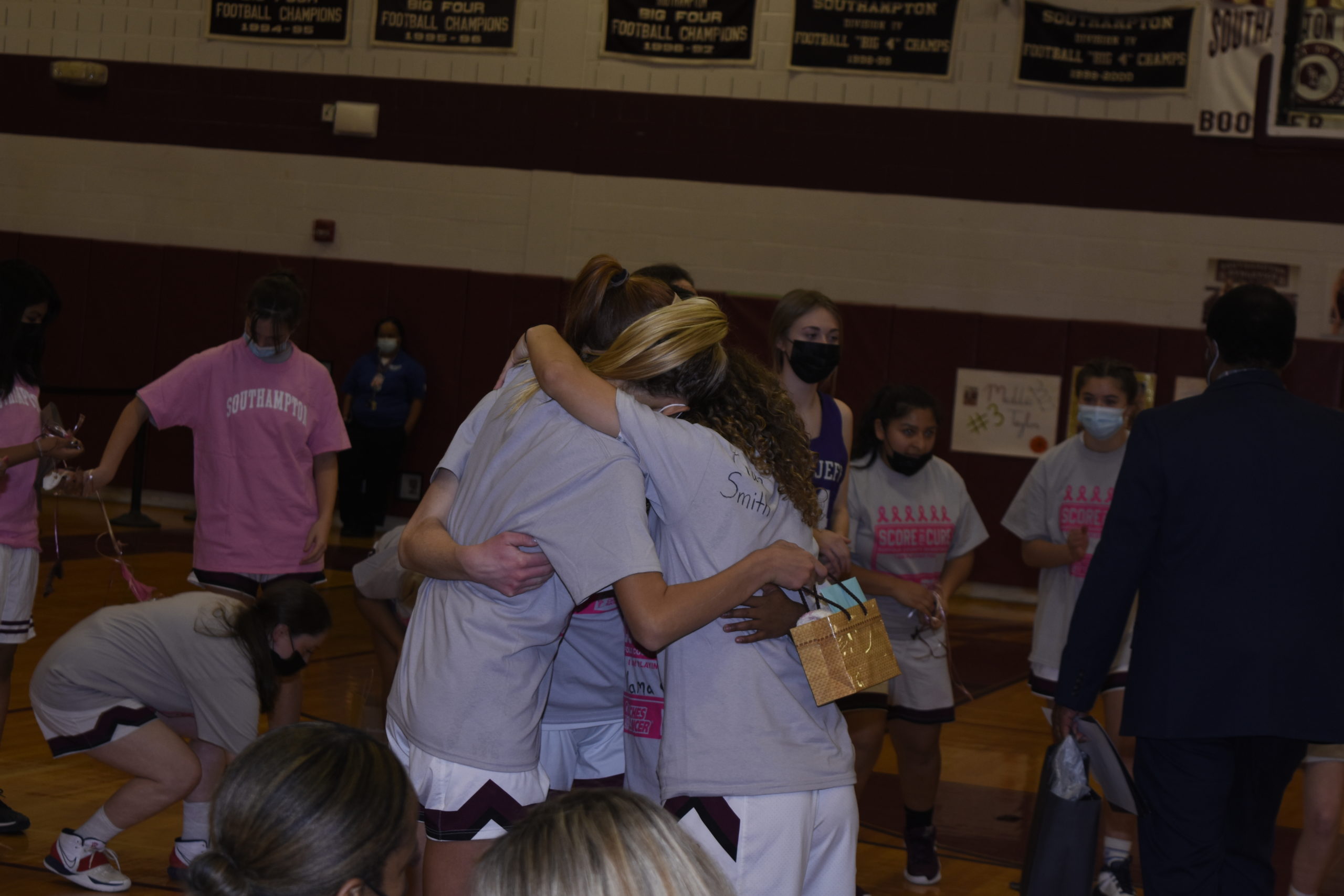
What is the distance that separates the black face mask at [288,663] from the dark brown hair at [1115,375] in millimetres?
2881

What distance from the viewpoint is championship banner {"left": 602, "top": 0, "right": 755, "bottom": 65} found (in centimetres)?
1125

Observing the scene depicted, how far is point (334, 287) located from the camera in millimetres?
12039

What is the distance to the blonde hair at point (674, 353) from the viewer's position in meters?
2.30

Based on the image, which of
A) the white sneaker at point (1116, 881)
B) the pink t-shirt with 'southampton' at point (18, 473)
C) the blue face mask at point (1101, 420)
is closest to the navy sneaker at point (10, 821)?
the pink t-shirt with 'southampton' at point (18, 473)

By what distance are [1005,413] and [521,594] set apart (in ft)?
29.8

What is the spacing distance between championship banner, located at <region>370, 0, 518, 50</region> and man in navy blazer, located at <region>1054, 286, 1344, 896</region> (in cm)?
967

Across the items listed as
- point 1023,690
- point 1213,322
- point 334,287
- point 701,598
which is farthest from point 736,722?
point 334,287

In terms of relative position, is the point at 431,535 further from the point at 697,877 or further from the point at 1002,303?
the point at 1002,303

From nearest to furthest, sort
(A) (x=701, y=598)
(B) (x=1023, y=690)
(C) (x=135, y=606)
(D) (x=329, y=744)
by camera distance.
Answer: (D) (x=329, y=744) → (A) (x=701, y=598) → (C) (x=135, y=606) → (B) (x=1023, y=690)

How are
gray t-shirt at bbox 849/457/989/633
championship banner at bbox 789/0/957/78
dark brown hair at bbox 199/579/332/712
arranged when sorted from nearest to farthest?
dark brown hair at bbox 199/579/332/712, gray t-shirt at bbox 849/457/989/633, championship banner at bbox 789/0/957/78

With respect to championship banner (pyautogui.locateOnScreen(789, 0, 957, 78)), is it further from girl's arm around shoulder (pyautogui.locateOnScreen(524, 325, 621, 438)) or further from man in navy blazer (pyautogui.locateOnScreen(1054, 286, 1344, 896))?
girl's arm around shoulder (pyautogui.locateOnScreen(524, 325, 621, 438))

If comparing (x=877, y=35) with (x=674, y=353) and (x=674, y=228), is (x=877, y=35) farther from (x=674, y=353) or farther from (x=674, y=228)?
(x=674, y=353)

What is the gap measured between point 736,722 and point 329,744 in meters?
0.73

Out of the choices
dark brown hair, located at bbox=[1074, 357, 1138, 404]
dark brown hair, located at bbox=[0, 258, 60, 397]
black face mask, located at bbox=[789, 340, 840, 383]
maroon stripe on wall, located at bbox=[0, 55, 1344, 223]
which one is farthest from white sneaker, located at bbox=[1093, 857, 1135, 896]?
maroon stripe on wall, located at bbox=[0, 55, 1344, 223]
